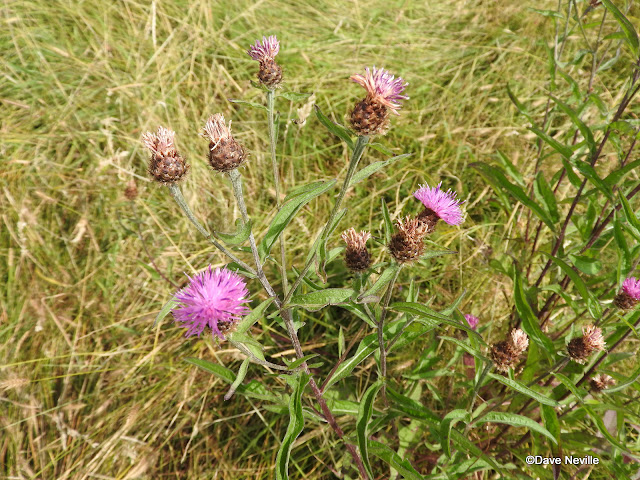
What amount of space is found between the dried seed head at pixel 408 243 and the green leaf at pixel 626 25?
0.94 meters

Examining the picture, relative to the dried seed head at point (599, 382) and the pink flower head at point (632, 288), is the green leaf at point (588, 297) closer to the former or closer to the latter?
the pink flower head at point (632, 288)

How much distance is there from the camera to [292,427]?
1.14 metres

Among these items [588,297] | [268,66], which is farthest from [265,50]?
[588,297]

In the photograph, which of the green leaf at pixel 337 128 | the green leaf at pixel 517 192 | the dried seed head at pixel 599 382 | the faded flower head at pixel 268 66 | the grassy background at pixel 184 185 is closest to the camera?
the green leaf at pixel 337 128

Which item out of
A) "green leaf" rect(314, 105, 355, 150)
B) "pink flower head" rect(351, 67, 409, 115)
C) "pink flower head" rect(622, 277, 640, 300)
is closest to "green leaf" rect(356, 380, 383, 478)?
"green leaf" rect(314, 105, 355, 150)

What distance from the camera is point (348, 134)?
3.96 feet

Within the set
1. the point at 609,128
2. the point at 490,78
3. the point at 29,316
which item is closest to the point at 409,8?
the point at 490,78

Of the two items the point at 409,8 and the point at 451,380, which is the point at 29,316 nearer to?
the point at 451,380

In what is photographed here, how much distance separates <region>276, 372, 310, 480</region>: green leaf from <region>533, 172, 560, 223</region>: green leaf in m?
1.33

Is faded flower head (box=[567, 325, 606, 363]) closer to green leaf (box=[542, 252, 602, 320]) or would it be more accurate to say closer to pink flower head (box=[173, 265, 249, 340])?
green leaf (box=[542, 252, 602, 320])

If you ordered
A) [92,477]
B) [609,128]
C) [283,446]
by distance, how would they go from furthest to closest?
1. [92,477]
2. [609,128]
3. [283,446]

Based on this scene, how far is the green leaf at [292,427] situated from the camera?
1125 millimetres

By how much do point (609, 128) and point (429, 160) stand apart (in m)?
1.15

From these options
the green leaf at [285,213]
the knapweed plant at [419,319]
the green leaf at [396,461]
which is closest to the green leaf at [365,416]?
the knapweed plant at [419,319]
